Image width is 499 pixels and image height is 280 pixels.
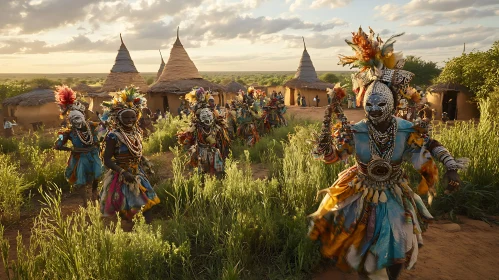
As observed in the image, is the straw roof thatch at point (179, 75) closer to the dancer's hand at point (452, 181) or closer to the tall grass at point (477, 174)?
the tall grass at point (477, 174)

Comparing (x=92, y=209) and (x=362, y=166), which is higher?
(x=362, y=166)

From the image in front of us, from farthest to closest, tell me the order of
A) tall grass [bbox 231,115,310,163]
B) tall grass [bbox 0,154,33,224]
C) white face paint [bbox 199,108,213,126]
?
tall grass [bbox 231,115,310,163] → white face paint [bbox 199,108,213,126] → tall grass [bbox 0,154,33,224]

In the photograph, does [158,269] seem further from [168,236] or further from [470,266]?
[470,266]

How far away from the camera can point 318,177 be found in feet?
13.3

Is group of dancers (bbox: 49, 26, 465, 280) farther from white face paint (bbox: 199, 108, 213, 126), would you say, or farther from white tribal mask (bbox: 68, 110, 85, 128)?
white tribal mask (bbox: 68, 110, 85, 128)

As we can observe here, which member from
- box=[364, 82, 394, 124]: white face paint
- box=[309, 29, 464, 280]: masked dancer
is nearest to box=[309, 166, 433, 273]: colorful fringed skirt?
box=[309, 29, 464, 280]: masked dancer

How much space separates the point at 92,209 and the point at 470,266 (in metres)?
3.68

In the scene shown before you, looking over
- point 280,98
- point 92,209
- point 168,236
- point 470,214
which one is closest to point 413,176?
point 470,214

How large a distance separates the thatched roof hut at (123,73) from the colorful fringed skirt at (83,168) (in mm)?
13928

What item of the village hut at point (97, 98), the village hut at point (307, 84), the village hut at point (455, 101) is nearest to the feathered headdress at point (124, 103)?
the village hut at point (97, 98)

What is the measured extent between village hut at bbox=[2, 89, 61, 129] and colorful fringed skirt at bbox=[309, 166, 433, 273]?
18.7 m

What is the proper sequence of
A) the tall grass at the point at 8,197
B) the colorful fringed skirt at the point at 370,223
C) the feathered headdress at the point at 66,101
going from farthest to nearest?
the feathered headdress at the point at 66,101
the tall grass at the point at 8,197
the colorful fringed skirt at the point at 370,223

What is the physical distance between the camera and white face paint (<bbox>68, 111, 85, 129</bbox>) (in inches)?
203

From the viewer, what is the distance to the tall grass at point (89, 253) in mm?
2285
